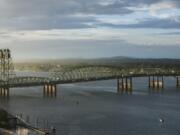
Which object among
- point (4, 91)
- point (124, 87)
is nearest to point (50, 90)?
point (4, 91)

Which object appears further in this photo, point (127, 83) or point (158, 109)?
Result: point (127, 83)

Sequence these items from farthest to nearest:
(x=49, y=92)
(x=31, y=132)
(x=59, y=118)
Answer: (x=49, y=92) → (x=59, y=118) → (x=31, y=132)

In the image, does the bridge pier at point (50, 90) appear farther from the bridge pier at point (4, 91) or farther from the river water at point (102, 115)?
the river water at point (102, 115)

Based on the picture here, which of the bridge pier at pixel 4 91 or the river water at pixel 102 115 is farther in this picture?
the bridge pier at pixel 4 91

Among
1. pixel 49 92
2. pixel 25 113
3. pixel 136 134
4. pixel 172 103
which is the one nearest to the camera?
pixel 136 134

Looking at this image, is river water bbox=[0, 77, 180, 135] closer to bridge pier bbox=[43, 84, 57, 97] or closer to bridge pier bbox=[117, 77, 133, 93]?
bridge pier bbox=[43, 84, 57, 97]

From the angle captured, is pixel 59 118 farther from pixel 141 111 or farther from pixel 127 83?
pixel 127 83

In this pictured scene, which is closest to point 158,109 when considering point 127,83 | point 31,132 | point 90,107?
point 90,107

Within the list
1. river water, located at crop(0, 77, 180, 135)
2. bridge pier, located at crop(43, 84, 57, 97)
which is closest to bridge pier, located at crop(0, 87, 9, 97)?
river water, located at crop(0, 77, 180, 135)

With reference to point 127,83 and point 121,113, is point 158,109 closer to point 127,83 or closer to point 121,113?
point 121,113

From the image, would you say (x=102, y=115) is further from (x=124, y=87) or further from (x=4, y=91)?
(x=124, y=87)

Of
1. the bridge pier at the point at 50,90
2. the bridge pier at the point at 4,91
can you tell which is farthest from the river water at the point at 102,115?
the bridge pier at the point at 50,90
